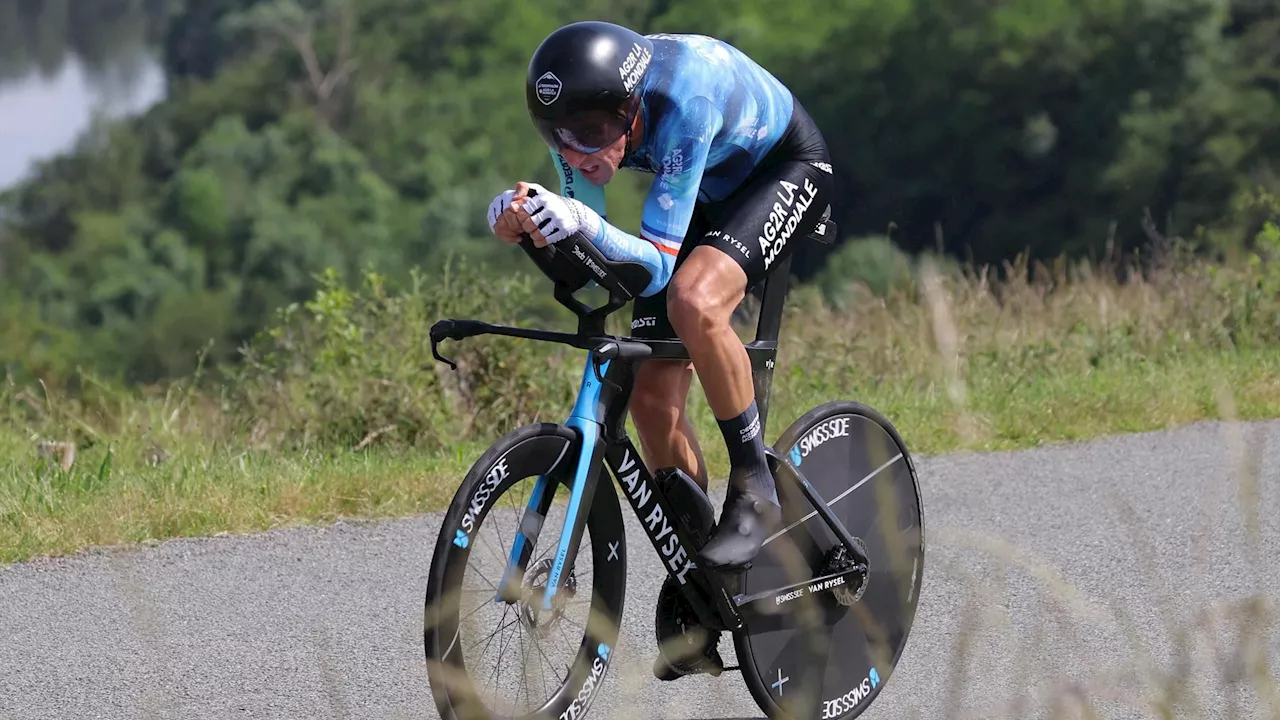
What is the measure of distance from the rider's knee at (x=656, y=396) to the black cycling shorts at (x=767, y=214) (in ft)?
0.29

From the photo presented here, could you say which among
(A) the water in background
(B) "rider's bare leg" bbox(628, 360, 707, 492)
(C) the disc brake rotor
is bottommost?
(A) the water in background

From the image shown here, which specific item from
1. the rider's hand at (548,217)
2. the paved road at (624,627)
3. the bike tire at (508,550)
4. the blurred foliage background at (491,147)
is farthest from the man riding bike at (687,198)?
the blurred foliage background at (491,147)

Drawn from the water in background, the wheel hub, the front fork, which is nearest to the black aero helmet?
the front fork

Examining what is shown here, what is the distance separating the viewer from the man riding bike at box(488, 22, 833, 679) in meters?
3.82

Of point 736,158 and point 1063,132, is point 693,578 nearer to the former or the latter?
point 736,158

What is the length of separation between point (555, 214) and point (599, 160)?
396 mm

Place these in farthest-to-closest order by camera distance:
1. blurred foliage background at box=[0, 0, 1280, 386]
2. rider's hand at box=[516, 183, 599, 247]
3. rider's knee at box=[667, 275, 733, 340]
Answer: blurred foliage background at box=[0, 0, 1280, 386] → rider's knee at box=[667, 275, 733, 340] → rider's hand at box=[516, 183, 599, 247]

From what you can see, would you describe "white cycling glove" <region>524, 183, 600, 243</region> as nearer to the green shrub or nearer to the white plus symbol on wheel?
the white plus symbol on wheel

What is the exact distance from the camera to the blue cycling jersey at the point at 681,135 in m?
3.89

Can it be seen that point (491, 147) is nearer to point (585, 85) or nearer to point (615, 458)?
point (615, 458)

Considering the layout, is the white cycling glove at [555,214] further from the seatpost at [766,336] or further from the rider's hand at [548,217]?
the seatpost at [766,336]

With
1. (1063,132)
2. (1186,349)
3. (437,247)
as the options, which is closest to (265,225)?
(437,247)

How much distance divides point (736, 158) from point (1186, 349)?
6.74 meters

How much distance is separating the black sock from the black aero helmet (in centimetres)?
75
